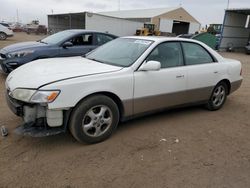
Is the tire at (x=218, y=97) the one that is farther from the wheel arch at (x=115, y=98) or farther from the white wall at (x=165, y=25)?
the white wall at (x=165, y=25)

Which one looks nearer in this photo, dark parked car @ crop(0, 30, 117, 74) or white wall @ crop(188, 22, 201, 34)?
dark parked car @ crop(0, 30, 117, 74)

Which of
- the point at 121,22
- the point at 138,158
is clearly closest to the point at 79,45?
the point at 138,158

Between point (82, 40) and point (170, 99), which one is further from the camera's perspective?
point (82, 40)

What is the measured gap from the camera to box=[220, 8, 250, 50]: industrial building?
23.8 meters

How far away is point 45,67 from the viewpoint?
11.9ft

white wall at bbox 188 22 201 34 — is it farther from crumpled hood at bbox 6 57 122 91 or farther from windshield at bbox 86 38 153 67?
crumpled hood at bbox 6 57 122 91

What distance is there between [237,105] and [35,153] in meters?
4.60

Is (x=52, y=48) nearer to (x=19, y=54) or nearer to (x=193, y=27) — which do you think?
(x=19, y=54)

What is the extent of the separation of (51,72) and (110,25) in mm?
24887

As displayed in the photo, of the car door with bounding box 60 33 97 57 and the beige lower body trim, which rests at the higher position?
the car door with bounding box 60 33 97 57

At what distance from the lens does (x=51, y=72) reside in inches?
130

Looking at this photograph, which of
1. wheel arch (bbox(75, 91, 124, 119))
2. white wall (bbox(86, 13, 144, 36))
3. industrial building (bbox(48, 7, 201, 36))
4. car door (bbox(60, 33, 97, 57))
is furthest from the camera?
industrial building (bbox(48, 7, 201, 36))

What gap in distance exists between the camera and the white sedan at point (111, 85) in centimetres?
306

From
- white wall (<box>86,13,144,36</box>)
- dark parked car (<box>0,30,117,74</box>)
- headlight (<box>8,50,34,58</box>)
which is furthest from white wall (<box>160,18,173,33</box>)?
headlight (<box>8,50,34,58</box>)
